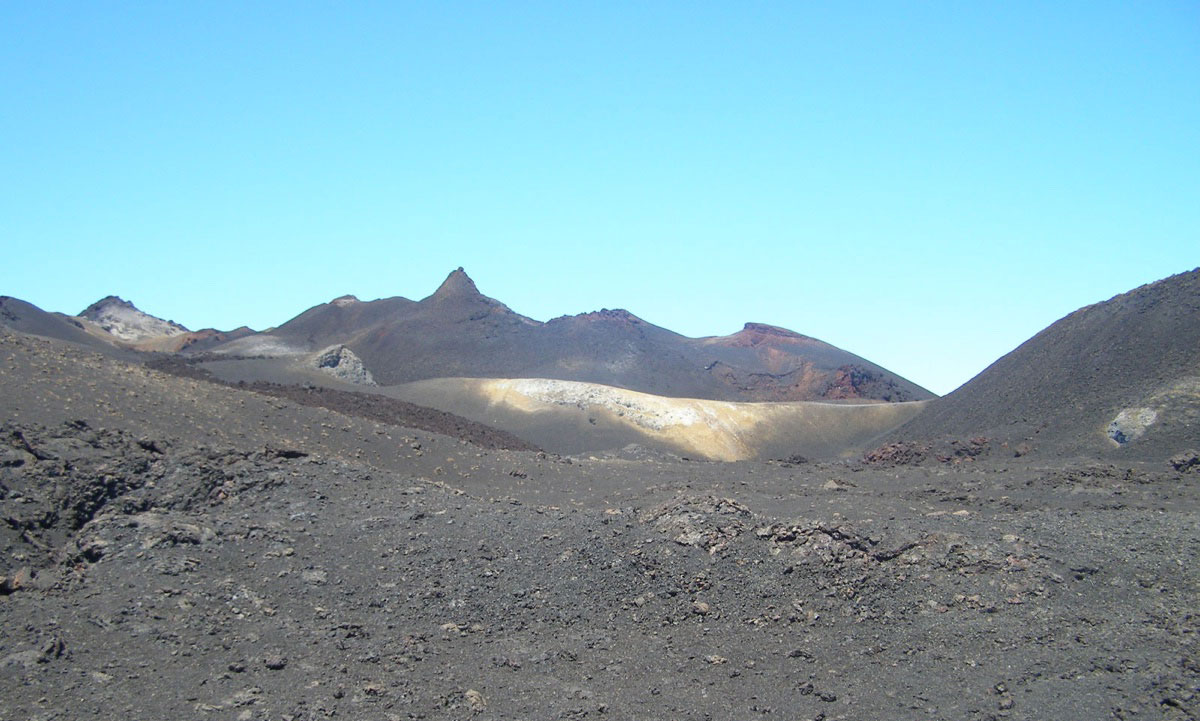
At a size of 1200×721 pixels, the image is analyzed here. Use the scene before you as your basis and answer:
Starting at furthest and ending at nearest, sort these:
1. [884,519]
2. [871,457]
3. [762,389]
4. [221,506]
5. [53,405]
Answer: [762,389] → [871,457] → [53,405] → [884,519] → [221,506]

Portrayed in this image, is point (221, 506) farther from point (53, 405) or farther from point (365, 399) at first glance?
point (365, 399)

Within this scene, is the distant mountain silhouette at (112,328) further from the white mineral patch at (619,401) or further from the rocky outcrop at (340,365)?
the white mineral patch at (619,401)

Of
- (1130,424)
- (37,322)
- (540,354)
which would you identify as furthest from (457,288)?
(1130,424)

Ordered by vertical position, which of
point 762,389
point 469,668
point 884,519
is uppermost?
point 762,389

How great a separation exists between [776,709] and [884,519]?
5.48 meters

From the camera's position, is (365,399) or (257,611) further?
(365,399)

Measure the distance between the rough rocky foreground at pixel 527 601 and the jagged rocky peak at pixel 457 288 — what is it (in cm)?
6159

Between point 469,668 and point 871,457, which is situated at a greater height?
point 871,457

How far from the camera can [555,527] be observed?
12.2m

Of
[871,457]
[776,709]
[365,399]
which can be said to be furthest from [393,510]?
[365,399]

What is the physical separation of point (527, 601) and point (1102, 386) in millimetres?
24061

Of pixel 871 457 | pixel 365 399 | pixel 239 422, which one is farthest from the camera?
pixel 365 399

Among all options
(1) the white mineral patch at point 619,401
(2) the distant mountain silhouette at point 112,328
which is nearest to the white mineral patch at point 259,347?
(2) the distant mountain silhouette at point 112,328

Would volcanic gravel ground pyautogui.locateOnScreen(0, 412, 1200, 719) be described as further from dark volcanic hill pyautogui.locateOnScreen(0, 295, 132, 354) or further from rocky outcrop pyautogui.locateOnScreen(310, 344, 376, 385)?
dark volcanic hill pyautogui.locateOnScreen(0, 295, 132, 354)
